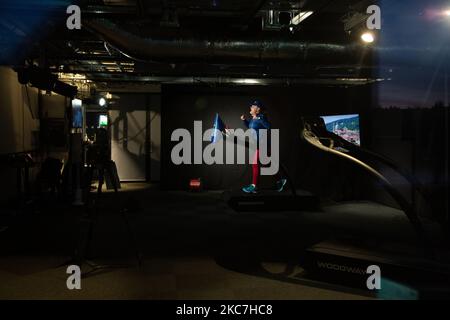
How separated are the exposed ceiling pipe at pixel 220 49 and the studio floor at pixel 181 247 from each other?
1.98 metres

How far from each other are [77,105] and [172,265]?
8910 mm

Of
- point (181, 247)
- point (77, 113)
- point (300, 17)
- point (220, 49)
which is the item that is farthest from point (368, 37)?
point (77, 113)

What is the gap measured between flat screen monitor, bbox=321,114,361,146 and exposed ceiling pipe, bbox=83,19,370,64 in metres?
2.29

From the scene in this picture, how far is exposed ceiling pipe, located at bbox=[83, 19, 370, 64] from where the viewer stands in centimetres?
538

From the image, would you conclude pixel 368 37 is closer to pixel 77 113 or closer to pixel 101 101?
pixel 101 101

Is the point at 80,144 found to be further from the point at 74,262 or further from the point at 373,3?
the point at 373,3

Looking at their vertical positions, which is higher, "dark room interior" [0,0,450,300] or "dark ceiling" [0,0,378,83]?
"dark ceiling" [0,0,378,83]

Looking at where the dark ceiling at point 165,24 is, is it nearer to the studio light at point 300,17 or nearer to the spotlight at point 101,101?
the studio light at point 300,17

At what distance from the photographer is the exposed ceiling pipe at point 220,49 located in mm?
5379

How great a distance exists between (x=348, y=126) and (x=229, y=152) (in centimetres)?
340

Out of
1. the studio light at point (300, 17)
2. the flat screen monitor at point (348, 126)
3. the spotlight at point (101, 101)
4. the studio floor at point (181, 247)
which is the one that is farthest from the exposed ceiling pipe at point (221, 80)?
Result: the studio light at point (300, 17)

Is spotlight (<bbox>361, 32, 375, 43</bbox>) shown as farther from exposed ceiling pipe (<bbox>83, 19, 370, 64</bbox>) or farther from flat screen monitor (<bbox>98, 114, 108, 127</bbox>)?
flat screen monitor (<bbox>98, 114, 108, 127</bbox>)

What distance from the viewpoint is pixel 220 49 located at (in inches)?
224

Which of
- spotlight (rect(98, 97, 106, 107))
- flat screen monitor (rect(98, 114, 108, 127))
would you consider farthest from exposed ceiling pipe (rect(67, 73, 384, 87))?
flat screen monitor (rect(98, 114, 108, 127))
